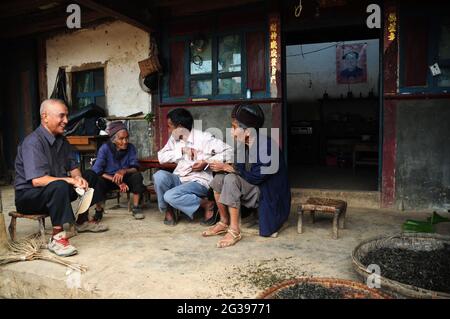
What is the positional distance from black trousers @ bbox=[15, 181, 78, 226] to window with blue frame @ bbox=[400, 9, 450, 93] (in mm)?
4202

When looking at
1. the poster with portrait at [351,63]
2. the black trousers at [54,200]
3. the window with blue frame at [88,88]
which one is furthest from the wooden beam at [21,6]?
the poster with portrait at [351,63]

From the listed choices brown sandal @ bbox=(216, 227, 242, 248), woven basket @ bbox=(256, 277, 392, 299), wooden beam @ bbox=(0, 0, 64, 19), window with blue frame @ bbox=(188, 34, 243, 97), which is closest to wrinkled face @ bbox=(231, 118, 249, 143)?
brown sandal @ bbox=(216, 227, 242, 248)

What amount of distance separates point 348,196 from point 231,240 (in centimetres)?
230

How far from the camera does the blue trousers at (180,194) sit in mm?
4113

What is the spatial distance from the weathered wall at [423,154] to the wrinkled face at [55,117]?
4058 millimetres

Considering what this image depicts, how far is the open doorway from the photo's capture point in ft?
29.6

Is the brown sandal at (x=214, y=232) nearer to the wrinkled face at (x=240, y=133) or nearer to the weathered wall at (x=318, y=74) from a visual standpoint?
the wrinkled face at (x=240, y=133)

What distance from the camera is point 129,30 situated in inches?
255

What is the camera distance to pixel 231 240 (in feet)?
→ 11.7

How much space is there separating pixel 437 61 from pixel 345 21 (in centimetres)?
128
